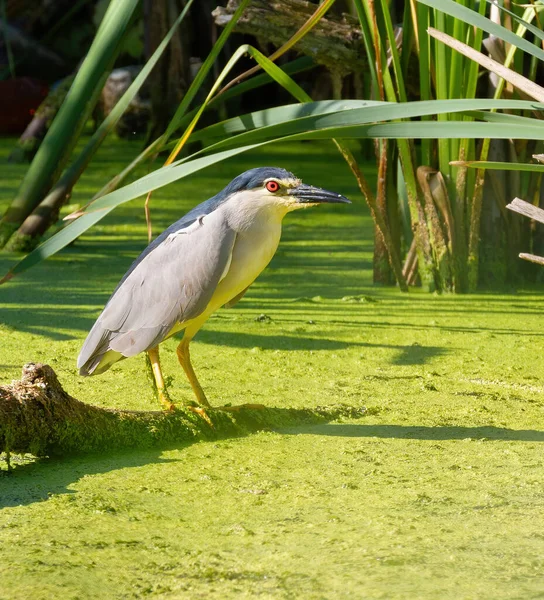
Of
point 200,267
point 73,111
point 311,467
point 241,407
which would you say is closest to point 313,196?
point 200,267

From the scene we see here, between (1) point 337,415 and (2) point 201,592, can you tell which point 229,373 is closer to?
(1) point 337,415

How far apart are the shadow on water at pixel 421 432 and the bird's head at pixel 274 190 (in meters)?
0.65

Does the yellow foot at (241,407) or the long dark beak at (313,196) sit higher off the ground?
the long dark beak at (313,196)

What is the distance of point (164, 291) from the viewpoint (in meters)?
3.04

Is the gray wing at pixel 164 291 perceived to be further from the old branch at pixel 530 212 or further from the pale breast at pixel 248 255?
the old branch at pixel 530 212

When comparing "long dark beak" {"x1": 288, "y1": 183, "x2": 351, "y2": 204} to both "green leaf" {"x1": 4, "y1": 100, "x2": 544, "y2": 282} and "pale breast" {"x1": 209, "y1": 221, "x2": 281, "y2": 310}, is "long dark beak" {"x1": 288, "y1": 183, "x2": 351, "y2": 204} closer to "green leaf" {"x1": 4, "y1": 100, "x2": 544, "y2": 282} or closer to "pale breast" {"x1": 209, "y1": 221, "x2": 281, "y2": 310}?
"pale breast" {"x1": 209, "y1": 221, "x2": 281, "y2": 310}

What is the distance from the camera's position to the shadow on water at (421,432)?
292 centimetres

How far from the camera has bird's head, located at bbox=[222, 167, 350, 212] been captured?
296 centimetres

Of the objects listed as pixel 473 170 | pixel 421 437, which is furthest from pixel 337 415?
pixel 473 170

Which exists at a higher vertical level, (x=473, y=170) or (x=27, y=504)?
(x=473, y=170)

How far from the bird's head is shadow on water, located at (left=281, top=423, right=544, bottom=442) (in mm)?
653

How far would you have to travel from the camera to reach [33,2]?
9.66 meters

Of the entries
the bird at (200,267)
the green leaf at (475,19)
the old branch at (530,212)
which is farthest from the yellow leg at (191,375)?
the green leaf at (475,19)

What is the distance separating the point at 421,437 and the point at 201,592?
1.15 m
